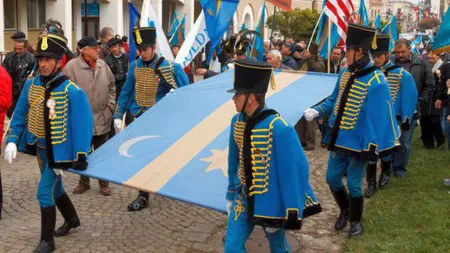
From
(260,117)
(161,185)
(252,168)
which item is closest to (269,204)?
(252,168)

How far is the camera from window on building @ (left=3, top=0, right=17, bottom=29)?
20531mm

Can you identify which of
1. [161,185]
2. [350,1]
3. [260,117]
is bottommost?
[161,185]

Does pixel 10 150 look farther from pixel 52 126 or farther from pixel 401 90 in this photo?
pixel 401 90

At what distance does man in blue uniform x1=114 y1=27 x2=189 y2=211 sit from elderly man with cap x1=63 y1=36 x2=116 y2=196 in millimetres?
290

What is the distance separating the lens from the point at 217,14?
838 centimetres

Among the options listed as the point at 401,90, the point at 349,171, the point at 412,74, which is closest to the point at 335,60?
the point at 412,74

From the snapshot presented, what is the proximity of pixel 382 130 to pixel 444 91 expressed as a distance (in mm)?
4387

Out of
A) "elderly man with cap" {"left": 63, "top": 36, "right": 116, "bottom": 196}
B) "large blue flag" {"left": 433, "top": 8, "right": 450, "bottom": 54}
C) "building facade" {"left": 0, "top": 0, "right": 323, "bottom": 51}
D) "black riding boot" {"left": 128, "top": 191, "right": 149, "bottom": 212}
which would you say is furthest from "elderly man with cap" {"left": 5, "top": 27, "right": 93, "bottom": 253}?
"building facade" {"left": 0, "top": 0, "right": 323, "bottom": 51}

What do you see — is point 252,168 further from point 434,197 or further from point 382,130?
point 434,197

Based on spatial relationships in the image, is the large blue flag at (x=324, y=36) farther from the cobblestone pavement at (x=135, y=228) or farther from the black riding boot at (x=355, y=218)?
the black riding boot at (x=355, y=218)

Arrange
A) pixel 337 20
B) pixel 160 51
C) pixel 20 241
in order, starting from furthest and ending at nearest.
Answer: pixel 337 20
pixel 160 51
pixel 20 241

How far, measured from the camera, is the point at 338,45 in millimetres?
13078

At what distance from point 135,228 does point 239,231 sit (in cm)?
221

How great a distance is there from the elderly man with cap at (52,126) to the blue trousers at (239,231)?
1.68 metres
